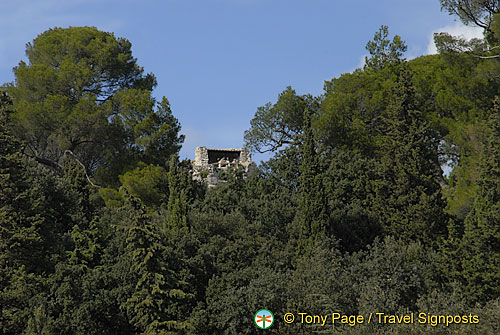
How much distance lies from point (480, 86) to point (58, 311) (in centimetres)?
1941

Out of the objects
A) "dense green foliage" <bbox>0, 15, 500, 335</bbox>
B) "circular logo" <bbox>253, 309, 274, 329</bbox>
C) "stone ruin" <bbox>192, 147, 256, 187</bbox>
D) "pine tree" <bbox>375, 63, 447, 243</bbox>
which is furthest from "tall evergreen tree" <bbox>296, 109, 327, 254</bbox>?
"stone ruin" <bbox>192, 147, 256, 187</bbox>

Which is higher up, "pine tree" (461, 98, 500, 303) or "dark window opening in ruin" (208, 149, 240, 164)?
"dark window opening in ruin" (208, 149, 240, 164)

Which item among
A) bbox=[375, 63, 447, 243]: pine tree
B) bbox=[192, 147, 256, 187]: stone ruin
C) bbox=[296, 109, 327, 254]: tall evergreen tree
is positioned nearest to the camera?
bbox=[296, 109, 327, 254]: tall evergreen tree

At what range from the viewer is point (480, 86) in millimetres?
29297

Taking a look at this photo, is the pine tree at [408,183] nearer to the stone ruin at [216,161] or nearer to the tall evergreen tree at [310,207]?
the tall evergreen tree at [310,207]

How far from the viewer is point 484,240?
20.8 metres

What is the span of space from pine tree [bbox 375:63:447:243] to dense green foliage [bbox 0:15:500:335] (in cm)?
6

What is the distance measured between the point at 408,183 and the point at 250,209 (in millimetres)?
5875

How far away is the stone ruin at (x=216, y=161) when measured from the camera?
119ft

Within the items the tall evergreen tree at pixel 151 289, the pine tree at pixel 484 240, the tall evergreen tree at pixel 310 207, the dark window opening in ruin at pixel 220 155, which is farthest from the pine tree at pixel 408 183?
the dark window opening in ruin at pixel 220 155

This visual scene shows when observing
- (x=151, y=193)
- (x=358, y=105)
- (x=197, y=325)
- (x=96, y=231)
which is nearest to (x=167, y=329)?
(x=197, y=325)

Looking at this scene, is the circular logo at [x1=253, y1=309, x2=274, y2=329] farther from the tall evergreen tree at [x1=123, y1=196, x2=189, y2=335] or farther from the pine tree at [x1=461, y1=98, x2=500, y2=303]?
the pine tree at [x1=461, y1=98, x2=500, y2=303]

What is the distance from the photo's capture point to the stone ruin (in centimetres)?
3619

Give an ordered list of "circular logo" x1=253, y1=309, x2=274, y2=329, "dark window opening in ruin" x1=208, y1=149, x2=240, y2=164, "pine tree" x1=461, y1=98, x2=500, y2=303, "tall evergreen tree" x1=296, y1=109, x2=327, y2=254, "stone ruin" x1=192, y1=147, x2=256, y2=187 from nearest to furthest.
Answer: "circular logo" x1=253, y1=309, x2=274, y2=329, "pine tree" x1=461, y1=98, x2=500, y2=303, "tall evergreen tree" x1=296, y1=109, x2=327, y2=254, "stone ruin" x1=192, y1=147, x2=256, y2=187, "dark window opening in ruin" x1=208, y1=149, x2=240, y2=164
